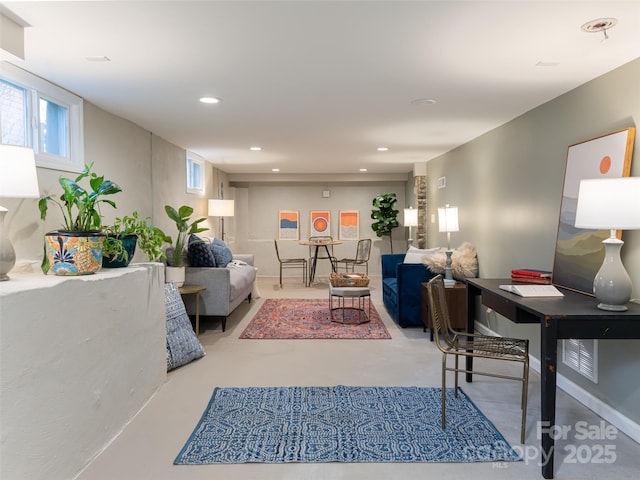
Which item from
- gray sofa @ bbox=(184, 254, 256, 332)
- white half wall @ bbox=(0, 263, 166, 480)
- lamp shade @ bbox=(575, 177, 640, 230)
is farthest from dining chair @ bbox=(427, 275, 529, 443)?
gray sofa @ bbox=(184, 254, 256, 332)

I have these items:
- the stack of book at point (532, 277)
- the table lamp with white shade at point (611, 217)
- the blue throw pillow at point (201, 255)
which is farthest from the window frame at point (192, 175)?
the table lamp with white shade at point (611, 217)

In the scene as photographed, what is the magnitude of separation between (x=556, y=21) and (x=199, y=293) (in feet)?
12.8

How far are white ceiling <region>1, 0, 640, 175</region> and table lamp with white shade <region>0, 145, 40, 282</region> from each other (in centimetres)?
64

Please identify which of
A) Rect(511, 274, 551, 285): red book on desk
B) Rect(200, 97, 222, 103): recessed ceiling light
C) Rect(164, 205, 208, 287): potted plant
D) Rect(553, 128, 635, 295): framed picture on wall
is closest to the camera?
Rect(553, 128, 635, 295): framed picture on wall

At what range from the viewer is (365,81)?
9.66 feet

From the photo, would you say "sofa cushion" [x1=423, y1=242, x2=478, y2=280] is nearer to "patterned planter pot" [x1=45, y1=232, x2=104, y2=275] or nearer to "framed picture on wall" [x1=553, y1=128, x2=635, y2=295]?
"framed picture on wall" [x1=553, y1=128, x2=635, y2=295]

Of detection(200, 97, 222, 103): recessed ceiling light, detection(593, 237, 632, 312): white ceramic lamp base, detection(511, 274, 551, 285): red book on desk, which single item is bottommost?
detection(511, 274, 551, 285): red book on desk

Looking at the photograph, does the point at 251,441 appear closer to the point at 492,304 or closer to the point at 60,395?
the point at 60,395

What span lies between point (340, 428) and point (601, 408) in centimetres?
168

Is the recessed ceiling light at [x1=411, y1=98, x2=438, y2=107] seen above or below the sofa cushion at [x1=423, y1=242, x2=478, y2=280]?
above

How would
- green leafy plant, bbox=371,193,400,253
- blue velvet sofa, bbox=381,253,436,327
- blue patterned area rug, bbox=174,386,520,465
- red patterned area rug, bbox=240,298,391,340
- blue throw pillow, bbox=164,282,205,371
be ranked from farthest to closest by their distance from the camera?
green leafy plant, bbox=371,193,400,253 < blue velvet sofa, bbox=381,253,436,327 < red patterned area rug, bbox=240,298,391,340 < blue throw pillow, bbox=164,282,205,371 < blue patterned area rug, bbox=174,386,520,465

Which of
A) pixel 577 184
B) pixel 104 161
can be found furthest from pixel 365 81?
pixel 104 161

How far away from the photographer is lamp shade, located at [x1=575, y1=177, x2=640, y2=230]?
6.81ft

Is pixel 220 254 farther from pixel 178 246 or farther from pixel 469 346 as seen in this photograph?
pixel 469 346
